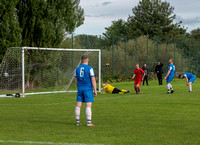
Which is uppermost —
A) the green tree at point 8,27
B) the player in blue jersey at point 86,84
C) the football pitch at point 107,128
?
the green tree at point 8,27

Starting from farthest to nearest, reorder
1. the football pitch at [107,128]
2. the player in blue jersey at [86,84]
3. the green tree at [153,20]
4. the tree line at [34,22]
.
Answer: the green tree at [153,20] < the tree line at [34,22] < the player in blue jersey at [86,84] < the football pitch at [107,128]

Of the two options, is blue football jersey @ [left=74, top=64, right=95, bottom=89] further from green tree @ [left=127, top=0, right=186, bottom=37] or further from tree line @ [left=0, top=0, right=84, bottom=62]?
green tree @ [left=127, top=0, right=186, bottom=37]

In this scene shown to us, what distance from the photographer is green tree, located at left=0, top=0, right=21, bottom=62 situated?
27094 mm

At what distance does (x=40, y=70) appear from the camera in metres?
28.0

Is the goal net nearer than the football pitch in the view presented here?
No

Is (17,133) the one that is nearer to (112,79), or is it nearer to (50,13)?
(50,13)

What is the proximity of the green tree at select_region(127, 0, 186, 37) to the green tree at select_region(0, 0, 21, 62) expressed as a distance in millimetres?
48712

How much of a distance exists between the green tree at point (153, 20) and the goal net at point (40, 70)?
47.4 metres

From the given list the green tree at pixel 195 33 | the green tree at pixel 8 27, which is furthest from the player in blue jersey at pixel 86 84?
the green tree at pixel 195 33

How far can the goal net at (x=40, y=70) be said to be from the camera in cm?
2362

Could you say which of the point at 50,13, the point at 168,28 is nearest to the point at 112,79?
the point at 50,13

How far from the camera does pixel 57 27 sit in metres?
30.8

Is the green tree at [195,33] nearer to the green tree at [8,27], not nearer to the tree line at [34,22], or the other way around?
the tree line at [34,22]

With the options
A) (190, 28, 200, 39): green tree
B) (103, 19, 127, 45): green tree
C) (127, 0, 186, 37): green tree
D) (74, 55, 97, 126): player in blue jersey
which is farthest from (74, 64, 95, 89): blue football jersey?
(190, 28, 200, 39): green tree
